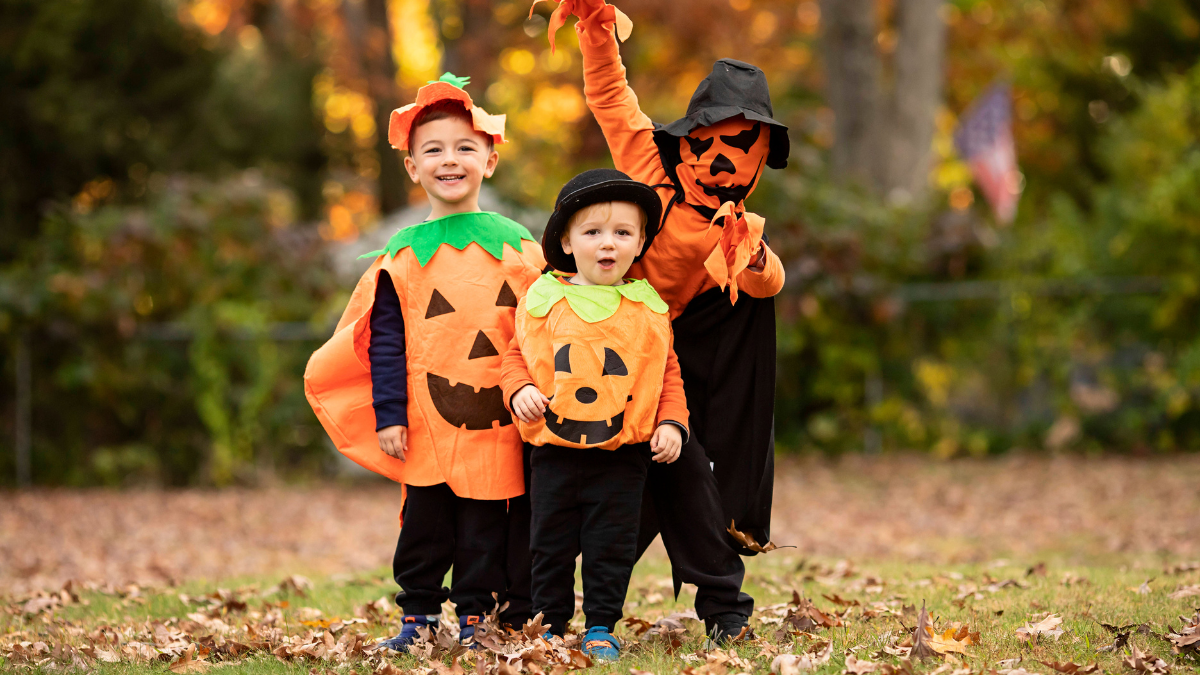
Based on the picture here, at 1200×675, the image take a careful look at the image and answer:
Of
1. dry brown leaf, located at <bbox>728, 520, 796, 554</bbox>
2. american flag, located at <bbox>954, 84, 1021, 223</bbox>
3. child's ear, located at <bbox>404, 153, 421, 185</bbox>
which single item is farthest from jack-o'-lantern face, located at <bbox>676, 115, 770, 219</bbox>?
american flag, located at <bbox>954, 84, 1021, 223</bbox>

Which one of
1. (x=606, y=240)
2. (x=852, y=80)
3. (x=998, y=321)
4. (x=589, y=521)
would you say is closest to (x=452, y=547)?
(x=589, y=521)

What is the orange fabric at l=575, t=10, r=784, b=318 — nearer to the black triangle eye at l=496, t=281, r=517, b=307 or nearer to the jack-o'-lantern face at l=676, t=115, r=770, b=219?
the jack-o'-lantern face at l=676, t=115, r=770, b=219

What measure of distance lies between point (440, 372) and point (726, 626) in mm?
1298

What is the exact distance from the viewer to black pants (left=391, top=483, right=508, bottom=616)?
3.83 m

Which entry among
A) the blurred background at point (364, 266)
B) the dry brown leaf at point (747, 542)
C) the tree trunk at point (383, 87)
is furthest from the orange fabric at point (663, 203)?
the tree trunk at point (383, 87)

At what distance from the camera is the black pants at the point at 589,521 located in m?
3.58

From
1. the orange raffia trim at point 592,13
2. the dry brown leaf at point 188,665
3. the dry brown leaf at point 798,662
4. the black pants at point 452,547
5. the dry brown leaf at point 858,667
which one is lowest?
the dry brown leaf at point 188,665

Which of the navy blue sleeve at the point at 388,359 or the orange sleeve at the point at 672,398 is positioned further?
the navy blue sleeve at the point at 388,359

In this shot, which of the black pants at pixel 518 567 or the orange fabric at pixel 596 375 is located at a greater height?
the orange fabric at pixel 596 375

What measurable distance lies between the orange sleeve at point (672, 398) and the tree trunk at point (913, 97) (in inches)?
427

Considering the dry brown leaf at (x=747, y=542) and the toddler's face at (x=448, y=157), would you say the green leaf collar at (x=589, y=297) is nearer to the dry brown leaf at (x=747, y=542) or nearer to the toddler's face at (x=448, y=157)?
the toddler's face at (x=448, y=157)

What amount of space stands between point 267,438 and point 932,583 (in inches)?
274

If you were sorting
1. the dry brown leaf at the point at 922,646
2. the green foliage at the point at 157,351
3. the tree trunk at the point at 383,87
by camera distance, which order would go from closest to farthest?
1. the dry brown leaf at the point at 922,646
2. the green foliage at the point at 157,351
3. the tree trunk at the point at 383,87

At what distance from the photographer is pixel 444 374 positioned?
3775mm
